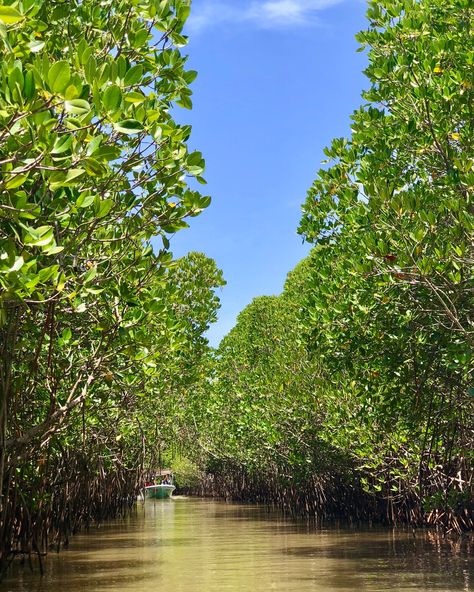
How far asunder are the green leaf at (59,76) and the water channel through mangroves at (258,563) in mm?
5517

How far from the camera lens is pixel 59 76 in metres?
3.22

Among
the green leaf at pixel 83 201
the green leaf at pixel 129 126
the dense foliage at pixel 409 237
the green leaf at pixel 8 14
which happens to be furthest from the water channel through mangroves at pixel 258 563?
the green leaf at pixel 8 14

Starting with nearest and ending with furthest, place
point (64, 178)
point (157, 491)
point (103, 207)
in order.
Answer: point (64, 178), point (103, 207), point (157, 491)

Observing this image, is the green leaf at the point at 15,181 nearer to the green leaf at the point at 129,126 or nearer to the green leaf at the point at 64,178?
the green leaf at the point at 64,178

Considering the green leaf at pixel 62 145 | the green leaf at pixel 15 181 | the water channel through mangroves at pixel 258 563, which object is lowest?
the water channel through mangroves at pixel 258 563

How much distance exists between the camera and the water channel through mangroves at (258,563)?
298 inches

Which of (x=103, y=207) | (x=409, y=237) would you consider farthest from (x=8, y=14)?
(x=409, y=237)

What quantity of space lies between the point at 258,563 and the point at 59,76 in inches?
300

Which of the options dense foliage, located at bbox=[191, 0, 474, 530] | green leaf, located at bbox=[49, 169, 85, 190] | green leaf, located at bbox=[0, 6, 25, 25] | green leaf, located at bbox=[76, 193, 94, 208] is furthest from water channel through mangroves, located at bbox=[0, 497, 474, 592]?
green leaf, located at bbox=[0, 6, 25, 25]

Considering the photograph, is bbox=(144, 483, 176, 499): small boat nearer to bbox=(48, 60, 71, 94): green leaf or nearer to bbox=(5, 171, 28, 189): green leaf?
bbox=(5, 171, 28, 189): green leaf

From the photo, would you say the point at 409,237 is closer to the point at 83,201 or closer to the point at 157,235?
the point at 157,235

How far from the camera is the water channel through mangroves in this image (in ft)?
24.8

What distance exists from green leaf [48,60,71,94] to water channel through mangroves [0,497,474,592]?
552cm

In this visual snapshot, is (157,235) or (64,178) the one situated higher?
(157,235)
